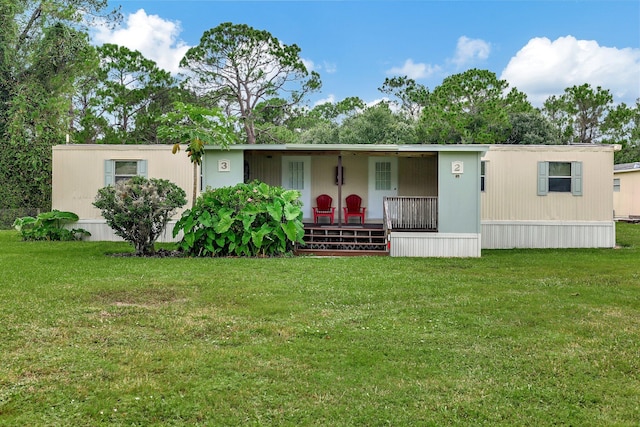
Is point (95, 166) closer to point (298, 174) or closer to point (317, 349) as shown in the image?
point (298, 174)

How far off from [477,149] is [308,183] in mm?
4449

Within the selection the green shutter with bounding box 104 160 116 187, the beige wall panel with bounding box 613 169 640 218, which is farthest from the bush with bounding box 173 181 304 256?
the beige wall panel with bounding box 613 169 640 218

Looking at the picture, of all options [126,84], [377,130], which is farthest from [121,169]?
[377,130]

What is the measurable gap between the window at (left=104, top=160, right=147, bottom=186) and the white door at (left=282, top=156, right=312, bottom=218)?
135 inches

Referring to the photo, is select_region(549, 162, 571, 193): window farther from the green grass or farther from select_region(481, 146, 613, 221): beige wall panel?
the green grass

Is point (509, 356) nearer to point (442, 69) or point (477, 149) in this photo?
point (477, 149)

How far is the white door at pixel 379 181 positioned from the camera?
12.8m

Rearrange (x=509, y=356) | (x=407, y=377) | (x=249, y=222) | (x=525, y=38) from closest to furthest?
(x=407, y=377), (x=509, y=356), (x=249, y=222), (x=525, y=38)

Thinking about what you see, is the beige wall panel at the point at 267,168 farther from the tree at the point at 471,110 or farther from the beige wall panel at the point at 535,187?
the tree at the point at 471,110

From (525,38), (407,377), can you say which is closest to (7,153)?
(407,377)

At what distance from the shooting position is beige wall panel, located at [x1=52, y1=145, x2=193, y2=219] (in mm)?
12234

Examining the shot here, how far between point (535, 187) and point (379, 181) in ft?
12.0

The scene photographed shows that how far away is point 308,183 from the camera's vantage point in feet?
42.1

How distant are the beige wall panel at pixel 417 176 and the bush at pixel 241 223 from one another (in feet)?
12.9
